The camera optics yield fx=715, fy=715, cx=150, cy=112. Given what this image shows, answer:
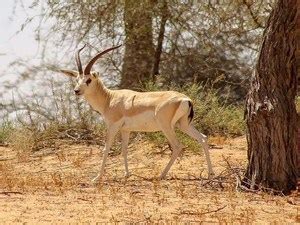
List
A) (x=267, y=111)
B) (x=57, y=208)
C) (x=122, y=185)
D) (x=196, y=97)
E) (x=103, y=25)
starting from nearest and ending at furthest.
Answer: (x=57, y=208)
(x=267, y=111)
(x=122, y=185)
(x=196, y=97)
(x=103, y=25)

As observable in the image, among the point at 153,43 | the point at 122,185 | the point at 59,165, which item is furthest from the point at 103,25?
the point at 122,185

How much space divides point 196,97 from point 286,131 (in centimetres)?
621

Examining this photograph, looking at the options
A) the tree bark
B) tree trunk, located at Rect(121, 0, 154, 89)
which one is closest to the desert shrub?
tree trunk, located at Rect(121, 0, 154, 89)

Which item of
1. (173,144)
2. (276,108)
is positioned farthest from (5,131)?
(276,108)

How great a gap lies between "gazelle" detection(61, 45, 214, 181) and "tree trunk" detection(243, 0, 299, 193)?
144cm

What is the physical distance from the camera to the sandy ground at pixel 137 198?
7.43 m

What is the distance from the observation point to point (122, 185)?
392 inches

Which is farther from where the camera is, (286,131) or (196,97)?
(196,97)

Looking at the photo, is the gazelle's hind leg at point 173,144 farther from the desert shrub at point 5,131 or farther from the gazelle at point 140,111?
the desert shrub at point 5,131

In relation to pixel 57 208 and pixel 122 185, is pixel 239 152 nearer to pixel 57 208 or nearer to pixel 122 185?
pixel 122 185

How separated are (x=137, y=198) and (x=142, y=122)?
2592 mm

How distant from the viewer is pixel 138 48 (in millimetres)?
18938

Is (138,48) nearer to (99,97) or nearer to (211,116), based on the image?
(211,116)

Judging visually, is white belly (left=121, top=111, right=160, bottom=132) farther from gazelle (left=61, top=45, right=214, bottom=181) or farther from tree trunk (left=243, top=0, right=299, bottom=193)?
tree trunk (left=243, top=0, right=299, bottom=193)
